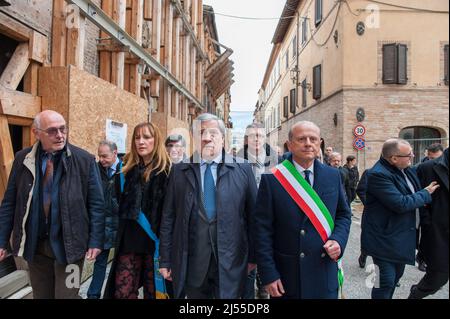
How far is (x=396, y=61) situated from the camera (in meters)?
3.17

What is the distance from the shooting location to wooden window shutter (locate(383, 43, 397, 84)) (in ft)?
9.58

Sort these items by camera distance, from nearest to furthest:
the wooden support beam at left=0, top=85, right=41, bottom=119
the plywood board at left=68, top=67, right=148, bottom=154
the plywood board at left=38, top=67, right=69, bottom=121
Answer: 1. the wooden support beam at left=0, top=85, right=41, bottom=119
2. the plywood board at left=38, top=67, right=69, bottom=121
3. the plywood board at left=68, top=67, right=148, bottom=154

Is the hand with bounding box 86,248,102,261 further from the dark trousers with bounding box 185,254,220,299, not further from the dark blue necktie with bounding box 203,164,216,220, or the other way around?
the dark blue necktie with bounding box 203,164,216,220

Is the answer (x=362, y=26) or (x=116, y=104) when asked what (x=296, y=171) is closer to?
(x=362, y=26)

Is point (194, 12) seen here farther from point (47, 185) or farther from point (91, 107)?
point (47, 185)

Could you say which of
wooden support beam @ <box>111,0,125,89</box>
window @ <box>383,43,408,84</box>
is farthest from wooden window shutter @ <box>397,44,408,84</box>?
wooden support beam @ <box>111,0,125,89</box>

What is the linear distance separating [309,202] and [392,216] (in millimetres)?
1278

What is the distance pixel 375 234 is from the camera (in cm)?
310

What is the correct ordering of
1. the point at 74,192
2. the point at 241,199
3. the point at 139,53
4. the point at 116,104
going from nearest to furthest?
1. the point at 241,199
2. the point at 74,192
3. the point at 116,104
4. the point at 139,53

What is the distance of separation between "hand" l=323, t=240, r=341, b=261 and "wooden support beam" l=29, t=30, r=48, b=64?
12.7ft

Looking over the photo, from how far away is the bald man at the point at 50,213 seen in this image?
97.6 inches

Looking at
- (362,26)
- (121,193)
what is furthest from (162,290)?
(362,26)

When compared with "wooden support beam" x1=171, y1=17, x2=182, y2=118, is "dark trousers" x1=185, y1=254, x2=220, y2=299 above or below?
below
